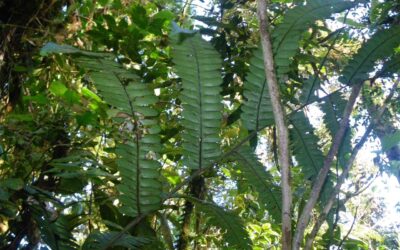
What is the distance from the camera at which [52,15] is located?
2441 millimetres

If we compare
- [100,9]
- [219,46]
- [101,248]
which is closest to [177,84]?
[219,46]

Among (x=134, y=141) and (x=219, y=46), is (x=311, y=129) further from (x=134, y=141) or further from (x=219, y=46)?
(x=219, y=46)

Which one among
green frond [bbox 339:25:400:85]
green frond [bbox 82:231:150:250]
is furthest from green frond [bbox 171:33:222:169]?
green frond [bbox 339:25:400:85]

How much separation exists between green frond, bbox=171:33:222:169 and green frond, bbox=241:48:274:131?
0.11 m

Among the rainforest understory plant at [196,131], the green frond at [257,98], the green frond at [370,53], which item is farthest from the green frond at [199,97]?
the green frond at [370,53]

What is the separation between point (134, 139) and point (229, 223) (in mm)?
387

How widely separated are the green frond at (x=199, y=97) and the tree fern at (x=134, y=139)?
82 mm

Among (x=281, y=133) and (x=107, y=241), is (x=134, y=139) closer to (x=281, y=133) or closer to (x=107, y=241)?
(x=107, y=241)

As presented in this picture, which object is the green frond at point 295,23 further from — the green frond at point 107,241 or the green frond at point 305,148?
the green frond at point 107,241

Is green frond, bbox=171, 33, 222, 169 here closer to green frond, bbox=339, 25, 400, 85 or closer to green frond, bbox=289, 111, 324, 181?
green frond, bbox=289, 111, 324, 181

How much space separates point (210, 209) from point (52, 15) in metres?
1.62

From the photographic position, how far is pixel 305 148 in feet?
4.36

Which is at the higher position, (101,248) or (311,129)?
(311,129)

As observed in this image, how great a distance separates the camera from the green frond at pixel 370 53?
1.23 m
